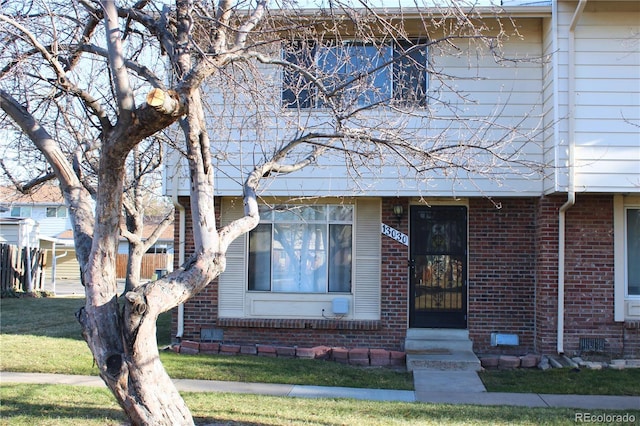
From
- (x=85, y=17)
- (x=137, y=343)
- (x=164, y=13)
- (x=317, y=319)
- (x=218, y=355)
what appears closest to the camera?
(x=137, y=343)

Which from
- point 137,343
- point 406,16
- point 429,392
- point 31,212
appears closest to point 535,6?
point 406,16

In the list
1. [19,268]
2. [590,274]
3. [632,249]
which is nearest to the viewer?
[590,274]

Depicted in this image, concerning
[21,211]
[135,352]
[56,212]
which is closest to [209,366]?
[135,352]

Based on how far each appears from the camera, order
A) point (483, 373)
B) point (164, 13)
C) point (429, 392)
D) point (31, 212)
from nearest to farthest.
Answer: point (164, 13) < point (429, 392) < point (483, 373) < point (31, 212)

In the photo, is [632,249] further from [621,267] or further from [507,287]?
[507,287]

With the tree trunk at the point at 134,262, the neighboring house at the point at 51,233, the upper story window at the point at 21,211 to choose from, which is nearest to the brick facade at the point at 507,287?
the tree trunk at the point at 134,262

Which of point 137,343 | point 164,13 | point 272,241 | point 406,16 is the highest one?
point 406,16

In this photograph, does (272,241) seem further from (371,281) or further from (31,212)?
(31,212)

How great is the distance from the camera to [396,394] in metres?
8.52

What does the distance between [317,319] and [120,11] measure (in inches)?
260

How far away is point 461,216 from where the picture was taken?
11602 mm

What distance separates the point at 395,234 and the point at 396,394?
356 centimetres

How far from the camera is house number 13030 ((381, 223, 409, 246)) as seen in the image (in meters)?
11.4

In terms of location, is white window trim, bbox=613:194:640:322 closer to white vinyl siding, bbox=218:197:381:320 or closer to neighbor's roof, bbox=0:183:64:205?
white vinyl siding, bbox=218:197:381:320
